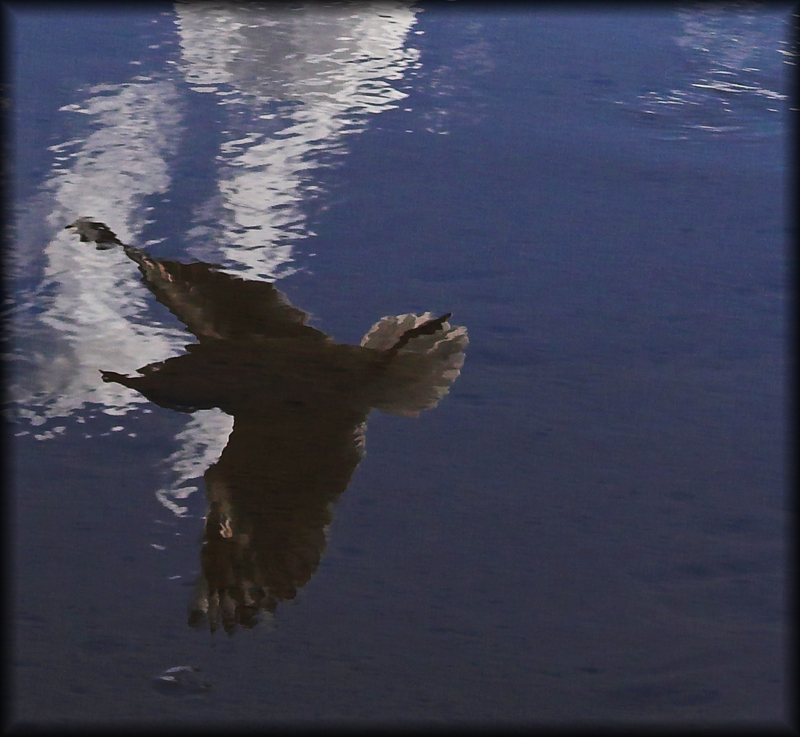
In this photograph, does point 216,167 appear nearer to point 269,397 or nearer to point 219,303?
point 219,303

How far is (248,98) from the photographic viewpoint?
1.06 m

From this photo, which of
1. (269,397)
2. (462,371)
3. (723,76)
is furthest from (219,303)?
(723,76)

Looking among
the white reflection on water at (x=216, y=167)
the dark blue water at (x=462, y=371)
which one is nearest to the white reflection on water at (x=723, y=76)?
the dark blue water at (x=462, y=371)

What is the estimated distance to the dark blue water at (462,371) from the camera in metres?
0.62

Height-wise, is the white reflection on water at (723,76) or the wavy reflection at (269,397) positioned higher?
the white reflection on water at (723,76)

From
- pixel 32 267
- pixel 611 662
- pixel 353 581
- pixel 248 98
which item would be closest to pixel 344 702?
pixel 353 581

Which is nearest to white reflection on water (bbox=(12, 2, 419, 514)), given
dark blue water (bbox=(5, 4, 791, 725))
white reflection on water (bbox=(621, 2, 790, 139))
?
dark blue water (bbox=(5, 4, 791, 725))

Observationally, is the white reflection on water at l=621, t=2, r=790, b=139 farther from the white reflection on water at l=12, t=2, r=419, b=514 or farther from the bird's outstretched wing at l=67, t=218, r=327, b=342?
the bird's outstretched wing at l=67, t=218, r=327, b=342

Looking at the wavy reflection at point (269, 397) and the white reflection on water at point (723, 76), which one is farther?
the white reflection on water at point (723, 76)

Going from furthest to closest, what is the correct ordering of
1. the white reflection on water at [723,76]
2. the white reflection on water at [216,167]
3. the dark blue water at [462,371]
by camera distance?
the white reflection on water at [723,76], the white reflection on water at [216,167], the dark blue water at [462,371]

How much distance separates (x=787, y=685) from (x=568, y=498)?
0.20m

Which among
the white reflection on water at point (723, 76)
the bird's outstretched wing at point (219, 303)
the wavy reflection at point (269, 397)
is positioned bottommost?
the wavy reflection at point (269, 397)

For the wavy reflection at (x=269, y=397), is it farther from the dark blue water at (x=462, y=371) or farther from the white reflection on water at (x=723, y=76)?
the white reflection on water at (x=723, y=76)

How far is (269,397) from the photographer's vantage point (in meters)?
0.73
